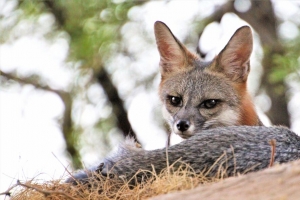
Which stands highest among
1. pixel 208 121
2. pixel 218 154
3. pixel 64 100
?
pixel 218 154

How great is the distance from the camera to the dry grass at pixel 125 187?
4.52 meters

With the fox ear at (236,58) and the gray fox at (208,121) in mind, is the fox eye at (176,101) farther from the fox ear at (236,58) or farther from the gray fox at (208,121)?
the fox ear at (236,58)

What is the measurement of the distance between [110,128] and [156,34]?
3.45 m

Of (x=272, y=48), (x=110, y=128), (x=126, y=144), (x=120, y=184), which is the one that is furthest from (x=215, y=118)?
(x=110, y=128)

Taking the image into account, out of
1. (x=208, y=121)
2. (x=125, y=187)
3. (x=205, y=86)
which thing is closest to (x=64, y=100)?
(x=205, y=86)

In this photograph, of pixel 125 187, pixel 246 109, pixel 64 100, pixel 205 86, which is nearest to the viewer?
pixel 125 187

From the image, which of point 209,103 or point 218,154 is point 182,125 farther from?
point 218,154

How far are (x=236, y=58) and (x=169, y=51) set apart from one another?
34.0 inches

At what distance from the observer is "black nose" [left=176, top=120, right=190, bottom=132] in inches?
268

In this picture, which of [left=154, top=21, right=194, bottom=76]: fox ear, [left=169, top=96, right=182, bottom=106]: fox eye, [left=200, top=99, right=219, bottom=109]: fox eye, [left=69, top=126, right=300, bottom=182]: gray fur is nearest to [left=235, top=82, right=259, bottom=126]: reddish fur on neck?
[left=200, top=99, right=219, bottom=109]: fox eye

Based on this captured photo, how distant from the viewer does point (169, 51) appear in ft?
25.8

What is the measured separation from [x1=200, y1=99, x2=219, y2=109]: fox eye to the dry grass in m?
2.45

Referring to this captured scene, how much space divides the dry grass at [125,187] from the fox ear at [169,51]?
3.04 m

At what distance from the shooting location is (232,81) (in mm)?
7465
